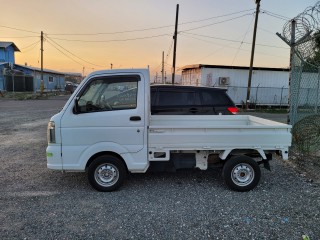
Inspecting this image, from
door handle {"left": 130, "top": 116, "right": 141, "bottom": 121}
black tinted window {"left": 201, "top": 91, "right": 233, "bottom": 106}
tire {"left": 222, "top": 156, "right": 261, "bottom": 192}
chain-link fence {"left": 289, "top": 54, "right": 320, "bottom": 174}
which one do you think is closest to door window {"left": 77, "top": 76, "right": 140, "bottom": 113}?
door handle {"left": 130, "top": 116, "right": 141, "bottom": 121}

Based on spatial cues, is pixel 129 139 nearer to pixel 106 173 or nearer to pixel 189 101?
pixel 106 173

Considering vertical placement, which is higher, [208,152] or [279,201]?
[208,152]

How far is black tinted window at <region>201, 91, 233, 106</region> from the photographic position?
7.31m

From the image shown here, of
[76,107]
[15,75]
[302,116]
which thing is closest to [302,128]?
[302,116]

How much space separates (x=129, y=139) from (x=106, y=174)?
74 centimetres

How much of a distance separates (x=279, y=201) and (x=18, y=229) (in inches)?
154

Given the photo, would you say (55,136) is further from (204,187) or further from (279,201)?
(279,201)

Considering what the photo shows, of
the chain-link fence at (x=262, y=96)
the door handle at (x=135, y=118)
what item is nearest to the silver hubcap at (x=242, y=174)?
the door handle at (x=135, y=118)

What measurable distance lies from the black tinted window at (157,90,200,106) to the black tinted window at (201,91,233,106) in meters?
0.20

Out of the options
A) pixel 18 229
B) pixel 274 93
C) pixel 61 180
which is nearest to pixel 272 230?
pixel 18 229

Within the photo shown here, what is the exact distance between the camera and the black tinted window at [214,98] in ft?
24.0

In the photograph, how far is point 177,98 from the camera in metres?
7.27

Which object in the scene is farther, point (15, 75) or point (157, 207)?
point (15, 75)

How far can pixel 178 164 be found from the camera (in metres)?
4.90
